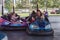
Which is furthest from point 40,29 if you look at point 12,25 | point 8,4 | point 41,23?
point 8,4

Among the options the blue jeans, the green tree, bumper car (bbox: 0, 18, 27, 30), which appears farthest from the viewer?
the green tree

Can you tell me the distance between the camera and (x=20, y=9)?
2192cm

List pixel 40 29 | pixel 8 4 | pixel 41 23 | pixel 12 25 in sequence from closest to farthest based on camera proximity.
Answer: pixel 40 29 < pixel 41 23 < pixel 12 25 < pixel 8 4

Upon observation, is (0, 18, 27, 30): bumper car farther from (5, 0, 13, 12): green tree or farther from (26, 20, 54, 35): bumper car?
(5, 0, 13, 12): green tree

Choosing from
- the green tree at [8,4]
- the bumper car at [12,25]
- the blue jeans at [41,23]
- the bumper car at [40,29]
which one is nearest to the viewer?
the bumper car at [40,29]

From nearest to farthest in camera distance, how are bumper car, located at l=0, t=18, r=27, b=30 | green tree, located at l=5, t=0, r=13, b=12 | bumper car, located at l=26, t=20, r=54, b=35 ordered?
1. bumper car, located at l=26, t=20, r=54, b=35
2. bumper car, located at l=0, t=18, r=27, b=30
3. green tree, located at l=5, t=0, r=13, b=12

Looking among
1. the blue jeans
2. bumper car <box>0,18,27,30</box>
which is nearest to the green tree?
bumper car <box>0,18,27,30</box>

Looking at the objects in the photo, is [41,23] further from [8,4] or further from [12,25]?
[8,4]

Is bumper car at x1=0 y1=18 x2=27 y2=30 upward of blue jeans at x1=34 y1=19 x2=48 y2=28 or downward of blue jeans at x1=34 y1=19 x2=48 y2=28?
downward

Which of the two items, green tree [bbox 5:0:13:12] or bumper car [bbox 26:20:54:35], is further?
green tree [bbox 5:0:13:12]

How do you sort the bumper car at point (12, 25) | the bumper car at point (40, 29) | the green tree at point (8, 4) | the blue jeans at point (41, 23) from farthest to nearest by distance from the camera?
the green tree at point (8, 4), the bumper car at point (12, 25), the blue jeans at point (41, 23), the bumper car at point (40, 29)

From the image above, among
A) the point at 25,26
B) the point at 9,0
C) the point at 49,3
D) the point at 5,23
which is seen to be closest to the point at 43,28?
the point at 25,26

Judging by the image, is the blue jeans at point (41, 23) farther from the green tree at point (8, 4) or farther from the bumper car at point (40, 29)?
the green tree at point (8, 4)

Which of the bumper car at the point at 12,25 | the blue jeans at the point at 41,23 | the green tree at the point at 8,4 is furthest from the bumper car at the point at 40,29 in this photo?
the green tree at the point at 8,4
